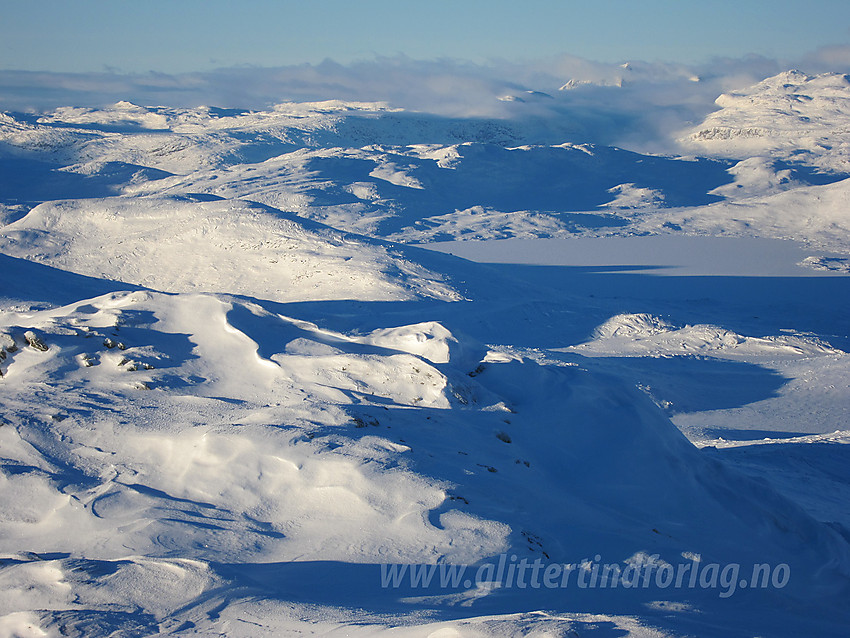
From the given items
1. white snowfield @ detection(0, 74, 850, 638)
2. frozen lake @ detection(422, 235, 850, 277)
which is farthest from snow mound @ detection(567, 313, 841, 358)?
frozen lake @ detection(422, 235, 850, 277)

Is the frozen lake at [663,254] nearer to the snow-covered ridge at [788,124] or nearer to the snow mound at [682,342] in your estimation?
the snow mound at [682,342]

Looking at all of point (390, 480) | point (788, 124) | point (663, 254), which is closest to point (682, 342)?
point (390, 480)

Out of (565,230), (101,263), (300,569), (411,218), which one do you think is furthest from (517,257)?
(300,569)

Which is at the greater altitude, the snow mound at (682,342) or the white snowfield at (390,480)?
the white snowfield at (390,480)

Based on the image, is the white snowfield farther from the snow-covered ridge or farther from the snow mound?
the snow-covered ridge

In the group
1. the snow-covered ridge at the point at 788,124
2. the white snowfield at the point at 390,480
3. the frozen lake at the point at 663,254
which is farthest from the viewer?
the snow-covered ridge at the point at 788,124

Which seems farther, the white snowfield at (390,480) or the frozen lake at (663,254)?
the frozen lake at (663,254)

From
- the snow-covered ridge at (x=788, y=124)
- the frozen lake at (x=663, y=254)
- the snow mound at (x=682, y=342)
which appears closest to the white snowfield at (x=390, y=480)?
the snow mound at (x=682, y=342)

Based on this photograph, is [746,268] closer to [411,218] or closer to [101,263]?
[411,218]
